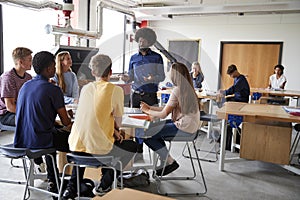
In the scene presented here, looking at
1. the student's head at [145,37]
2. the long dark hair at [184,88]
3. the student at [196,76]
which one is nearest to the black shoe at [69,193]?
the long dark hair at [184,88]

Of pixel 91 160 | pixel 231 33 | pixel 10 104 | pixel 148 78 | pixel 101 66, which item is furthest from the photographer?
pixel 231 33

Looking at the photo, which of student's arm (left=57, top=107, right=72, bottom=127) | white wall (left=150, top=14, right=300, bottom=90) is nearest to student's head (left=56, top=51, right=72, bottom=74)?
student's arm (left=57, top=107, right=72, bottom=127)

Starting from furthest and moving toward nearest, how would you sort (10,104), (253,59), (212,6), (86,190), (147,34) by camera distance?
(253,59), (212,6), (147,34), (10,104), (86,190)

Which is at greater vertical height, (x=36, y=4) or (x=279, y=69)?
(x=36, y=4)

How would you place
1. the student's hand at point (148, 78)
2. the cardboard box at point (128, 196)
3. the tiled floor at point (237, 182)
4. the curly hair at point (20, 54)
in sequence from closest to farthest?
the cardboard box at point (128, 196) → the tiled floor at point (237, 182) → the curly hair at point (20, 54) → the student's hand at point (148, 78)

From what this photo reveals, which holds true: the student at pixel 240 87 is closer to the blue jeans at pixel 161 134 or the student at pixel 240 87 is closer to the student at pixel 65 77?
the blue jeans at pixel 161 134

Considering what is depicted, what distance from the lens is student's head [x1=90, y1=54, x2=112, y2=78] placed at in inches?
82.8

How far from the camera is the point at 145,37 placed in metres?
3.05

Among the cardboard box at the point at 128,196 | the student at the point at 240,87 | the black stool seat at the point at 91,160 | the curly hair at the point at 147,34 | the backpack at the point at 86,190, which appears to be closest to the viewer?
the cardboard box at the point at 128,196

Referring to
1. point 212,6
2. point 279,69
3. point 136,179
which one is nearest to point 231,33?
point 279,69

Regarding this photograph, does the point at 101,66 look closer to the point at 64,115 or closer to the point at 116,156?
the point at 64,115

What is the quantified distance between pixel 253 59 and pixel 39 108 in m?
6.94

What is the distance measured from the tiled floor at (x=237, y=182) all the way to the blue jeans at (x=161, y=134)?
0.41 meters

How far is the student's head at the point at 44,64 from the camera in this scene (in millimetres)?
2215
